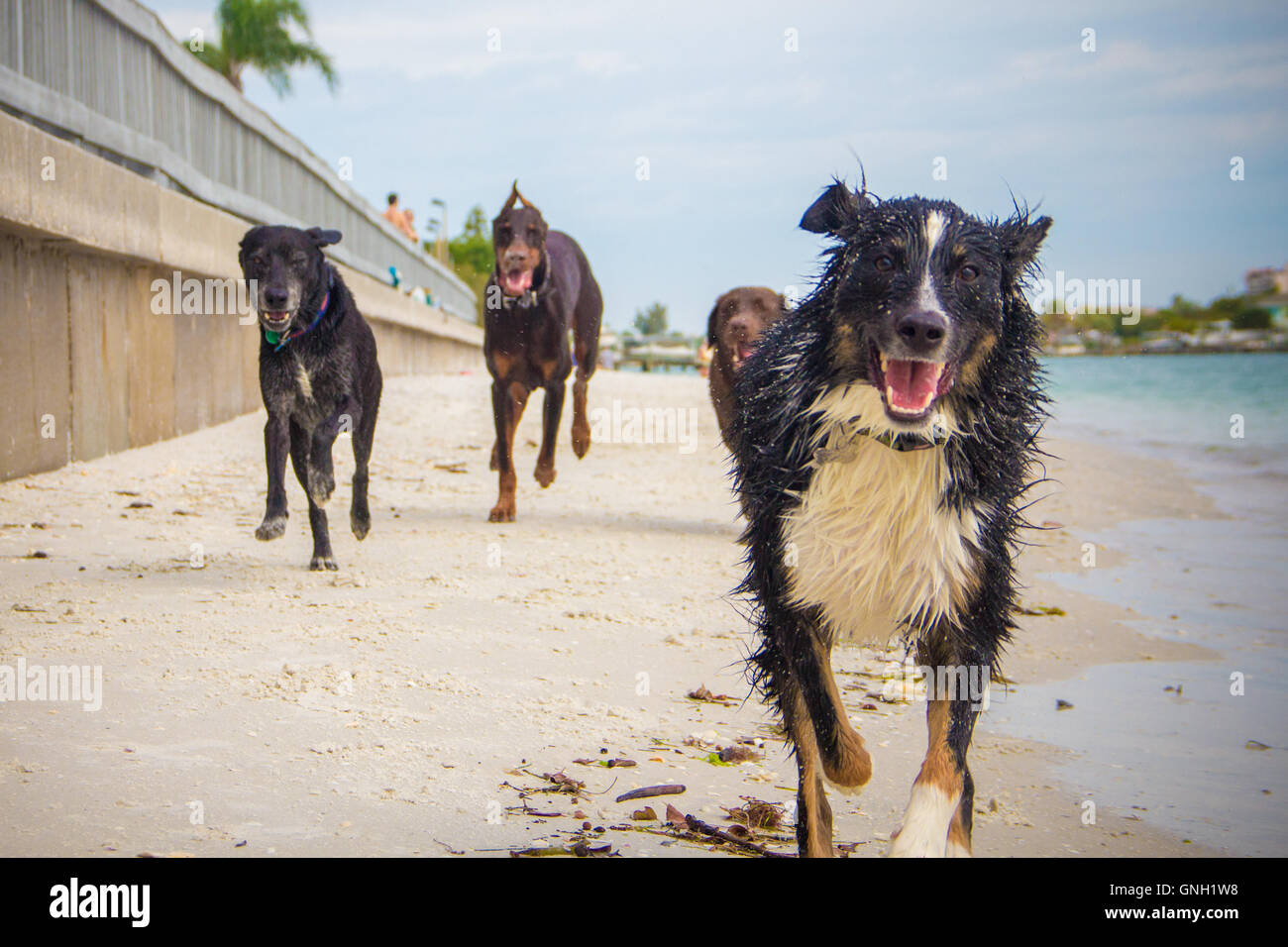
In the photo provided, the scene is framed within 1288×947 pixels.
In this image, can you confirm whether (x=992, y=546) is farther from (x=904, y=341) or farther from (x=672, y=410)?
(x=672, y=410)

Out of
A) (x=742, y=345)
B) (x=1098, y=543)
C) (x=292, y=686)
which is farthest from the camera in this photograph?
(x=1098, y=543)

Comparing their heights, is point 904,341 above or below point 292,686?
above

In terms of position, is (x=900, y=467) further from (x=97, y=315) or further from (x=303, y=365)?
(x=97, y=315)

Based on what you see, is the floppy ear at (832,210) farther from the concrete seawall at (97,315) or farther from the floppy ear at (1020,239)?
the concrete seawall at (97,315)

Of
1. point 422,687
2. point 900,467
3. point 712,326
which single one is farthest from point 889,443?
point 712,326

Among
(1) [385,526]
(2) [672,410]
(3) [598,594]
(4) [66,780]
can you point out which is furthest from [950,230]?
(2) [672,410]

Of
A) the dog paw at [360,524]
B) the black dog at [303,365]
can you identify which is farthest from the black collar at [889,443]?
the dog paw at [360,524]

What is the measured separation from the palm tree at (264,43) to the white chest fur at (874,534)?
3850 cm

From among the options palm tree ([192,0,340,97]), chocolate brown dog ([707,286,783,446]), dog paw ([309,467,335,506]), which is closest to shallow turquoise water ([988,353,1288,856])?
chocolate brown dog ([707,286,783,446])

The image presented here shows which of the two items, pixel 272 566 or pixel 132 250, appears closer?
pixel 272 566

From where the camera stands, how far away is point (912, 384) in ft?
11.0

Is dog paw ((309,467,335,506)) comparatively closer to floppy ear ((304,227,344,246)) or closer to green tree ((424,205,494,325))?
floppy ear ((304,227,344,246))
